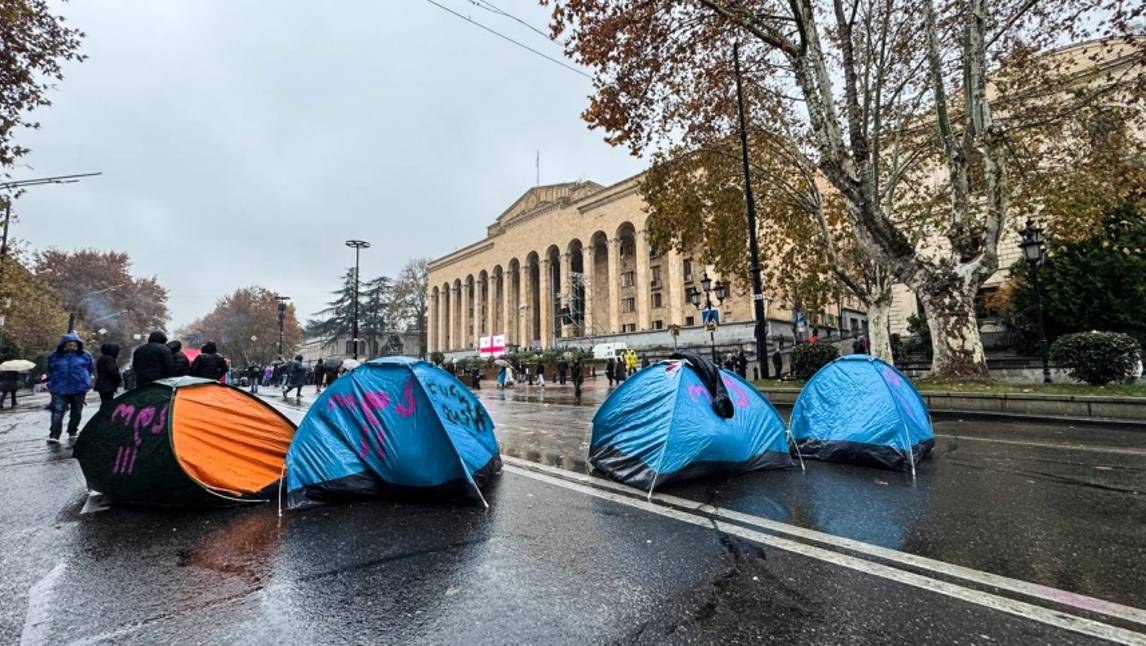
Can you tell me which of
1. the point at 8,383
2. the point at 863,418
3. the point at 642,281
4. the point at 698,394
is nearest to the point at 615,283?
the point at 642,281

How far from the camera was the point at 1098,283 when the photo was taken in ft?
59.1

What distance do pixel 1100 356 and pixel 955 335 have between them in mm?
2463

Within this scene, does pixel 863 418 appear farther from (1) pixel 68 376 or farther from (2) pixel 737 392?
(1) pixel 68 376

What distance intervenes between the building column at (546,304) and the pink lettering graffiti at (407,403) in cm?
5080

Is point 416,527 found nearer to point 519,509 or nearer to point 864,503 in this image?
point 519,509

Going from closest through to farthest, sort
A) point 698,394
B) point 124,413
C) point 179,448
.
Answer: point 179,448 → point 124,413 → point 698,394

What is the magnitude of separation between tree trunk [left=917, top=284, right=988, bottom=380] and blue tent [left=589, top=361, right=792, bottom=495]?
9001mm

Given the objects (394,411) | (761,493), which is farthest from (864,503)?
(394,411)

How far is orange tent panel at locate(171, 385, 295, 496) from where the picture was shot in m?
4.37

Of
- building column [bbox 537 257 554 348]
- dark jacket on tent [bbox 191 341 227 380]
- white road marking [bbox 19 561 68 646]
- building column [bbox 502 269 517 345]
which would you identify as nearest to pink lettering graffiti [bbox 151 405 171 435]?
white road marking [bbox 19 561 68 646]

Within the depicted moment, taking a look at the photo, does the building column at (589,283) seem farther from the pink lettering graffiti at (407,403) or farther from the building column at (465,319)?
the pink lettering graffiti at (407,403)

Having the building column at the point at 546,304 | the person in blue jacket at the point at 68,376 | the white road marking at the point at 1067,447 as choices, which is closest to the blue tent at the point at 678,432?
the white road marking at the point at 1067,447

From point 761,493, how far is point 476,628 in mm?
3188

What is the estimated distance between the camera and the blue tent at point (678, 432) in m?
4.78
